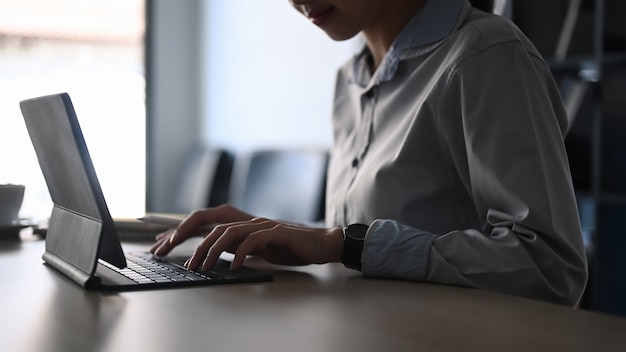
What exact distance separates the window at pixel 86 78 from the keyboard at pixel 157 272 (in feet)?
10.4

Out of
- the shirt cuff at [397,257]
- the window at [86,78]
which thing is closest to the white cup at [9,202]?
the shirt cuff at [397,257]

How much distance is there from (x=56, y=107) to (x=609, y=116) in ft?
5.94

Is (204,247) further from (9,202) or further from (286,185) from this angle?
(286,185)

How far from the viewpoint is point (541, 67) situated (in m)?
1.17

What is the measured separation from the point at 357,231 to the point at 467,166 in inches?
8.2

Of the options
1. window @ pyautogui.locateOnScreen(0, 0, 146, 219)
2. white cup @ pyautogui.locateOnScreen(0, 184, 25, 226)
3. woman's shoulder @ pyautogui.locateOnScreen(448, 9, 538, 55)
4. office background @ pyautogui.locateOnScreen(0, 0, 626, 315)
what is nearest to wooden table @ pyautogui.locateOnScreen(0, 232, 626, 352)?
woman's shoulder @ pyautogui.locateOnScreen(448, 9, 538, 55)

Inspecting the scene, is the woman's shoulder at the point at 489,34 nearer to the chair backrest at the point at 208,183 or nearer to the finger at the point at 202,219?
the finger at the point at 202,219

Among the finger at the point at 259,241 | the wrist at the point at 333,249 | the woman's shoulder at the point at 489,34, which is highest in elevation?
the woman's shoulder at the point at 489,34

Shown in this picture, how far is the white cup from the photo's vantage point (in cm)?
149

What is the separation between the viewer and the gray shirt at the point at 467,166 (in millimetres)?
1023

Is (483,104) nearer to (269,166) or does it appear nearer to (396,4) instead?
(396,4)

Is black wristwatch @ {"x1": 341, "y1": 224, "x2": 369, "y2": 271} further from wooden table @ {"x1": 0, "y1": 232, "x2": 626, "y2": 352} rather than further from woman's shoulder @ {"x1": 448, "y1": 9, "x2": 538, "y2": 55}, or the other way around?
woman's shoulder @ {"x1": 448, "y1": 9, "x2": 538, "y2": 55}

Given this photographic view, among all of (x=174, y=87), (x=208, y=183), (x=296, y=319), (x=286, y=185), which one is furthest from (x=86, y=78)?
(x=296, y=319)

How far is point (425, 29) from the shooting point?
4.34ft
